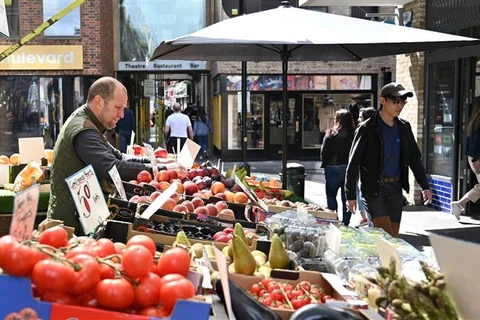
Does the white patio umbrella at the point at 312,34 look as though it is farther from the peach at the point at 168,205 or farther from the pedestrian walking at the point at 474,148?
the pedestrian walking at the point at 474,148

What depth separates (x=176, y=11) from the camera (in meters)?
23.3

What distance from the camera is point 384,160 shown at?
19.7 ft

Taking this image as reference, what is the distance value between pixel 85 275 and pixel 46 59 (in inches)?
770

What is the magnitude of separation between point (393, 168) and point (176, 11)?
18566mm

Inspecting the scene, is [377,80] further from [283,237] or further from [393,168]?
[283,237]

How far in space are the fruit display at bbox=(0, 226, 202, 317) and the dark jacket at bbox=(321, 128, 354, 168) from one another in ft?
23.6

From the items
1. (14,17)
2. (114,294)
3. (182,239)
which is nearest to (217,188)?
(182,239)

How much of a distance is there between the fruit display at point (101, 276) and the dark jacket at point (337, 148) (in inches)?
283

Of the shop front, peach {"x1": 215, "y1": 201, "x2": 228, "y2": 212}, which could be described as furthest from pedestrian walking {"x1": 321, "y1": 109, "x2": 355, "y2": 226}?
the shop front

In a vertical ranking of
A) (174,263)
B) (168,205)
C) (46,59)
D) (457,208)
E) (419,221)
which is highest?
(46,59)

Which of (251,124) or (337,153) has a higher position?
(251,124)

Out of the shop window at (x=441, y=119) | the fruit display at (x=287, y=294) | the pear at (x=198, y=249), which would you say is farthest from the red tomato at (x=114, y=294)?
the shop window at (x=441, y=119)

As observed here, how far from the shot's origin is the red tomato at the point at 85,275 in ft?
7.11

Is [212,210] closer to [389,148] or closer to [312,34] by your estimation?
[389,148]
